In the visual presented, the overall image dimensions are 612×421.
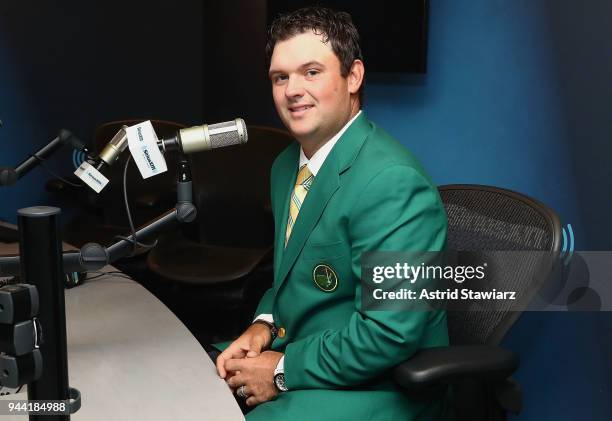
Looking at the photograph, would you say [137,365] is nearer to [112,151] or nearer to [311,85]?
[112,151]

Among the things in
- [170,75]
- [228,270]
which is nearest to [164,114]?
[170,75]

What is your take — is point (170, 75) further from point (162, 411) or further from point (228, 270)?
point (162, 411)

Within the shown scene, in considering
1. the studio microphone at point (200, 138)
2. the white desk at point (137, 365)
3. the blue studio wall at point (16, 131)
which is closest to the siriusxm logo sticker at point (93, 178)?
the studio microphone at point (200, 138)

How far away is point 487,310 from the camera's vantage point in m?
1.59

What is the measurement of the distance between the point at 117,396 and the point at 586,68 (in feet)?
4.83

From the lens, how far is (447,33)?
2.56 metres

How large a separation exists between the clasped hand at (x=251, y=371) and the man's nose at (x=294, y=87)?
553 mm

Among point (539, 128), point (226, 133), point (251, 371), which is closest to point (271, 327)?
point (251, 371)

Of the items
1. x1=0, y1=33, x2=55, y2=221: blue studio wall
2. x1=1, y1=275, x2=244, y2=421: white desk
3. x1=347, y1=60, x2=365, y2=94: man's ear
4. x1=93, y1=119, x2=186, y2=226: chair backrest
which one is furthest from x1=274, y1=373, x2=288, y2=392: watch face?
x1=0, y1=33, x2=55, y2=221: blue studio wall

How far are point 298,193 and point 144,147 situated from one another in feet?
1.84

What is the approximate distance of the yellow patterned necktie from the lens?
5.40 ft

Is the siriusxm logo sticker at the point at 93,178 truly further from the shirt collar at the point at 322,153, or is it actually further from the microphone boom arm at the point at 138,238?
the shirt collar at the point at 322,153

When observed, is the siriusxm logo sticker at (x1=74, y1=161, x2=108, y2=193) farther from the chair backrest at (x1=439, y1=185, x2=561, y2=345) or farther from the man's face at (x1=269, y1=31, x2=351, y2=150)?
the chair backrest at (x1=439, y1=185, x2=561, y2=345)

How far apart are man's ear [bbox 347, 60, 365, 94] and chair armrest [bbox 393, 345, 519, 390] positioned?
60 centimetres
